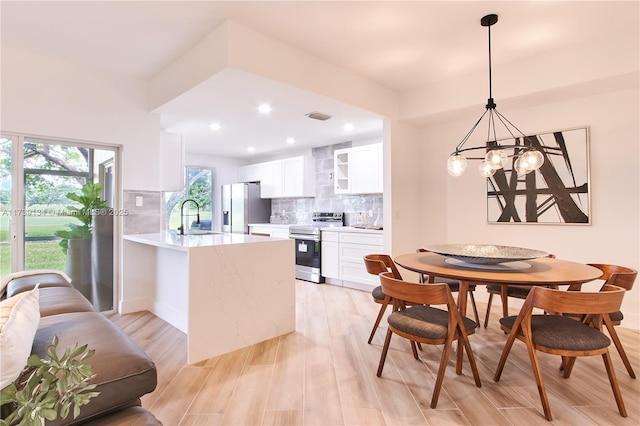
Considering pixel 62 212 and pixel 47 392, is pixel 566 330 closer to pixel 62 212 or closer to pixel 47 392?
pixel 47 392

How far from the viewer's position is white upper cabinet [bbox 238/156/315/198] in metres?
6.10

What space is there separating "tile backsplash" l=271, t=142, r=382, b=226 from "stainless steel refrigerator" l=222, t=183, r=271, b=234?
15.7 inches

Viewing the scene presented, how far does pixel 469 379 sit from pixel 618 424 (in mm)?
745

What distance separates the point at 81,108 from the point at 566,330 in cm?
451

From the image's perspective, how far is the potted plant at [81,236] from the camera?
3.48m

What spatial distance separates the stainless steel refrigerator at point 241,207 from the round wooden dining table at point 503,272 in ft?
14.6

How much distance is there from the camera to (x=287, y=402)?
197cm

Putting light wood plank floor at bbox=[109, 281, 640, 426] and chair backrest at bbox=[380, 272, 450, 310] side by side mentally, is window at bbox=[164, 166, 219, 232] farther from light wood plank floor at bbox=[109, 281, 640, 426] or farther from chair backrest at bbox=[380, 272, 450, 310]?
chair backrest at bbox=[380, 272, 450, 310]

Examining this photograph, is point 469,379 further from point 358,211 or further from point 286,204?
point 286,204

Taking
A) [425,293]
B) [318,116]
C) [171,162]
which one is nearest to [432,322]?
[425,293]

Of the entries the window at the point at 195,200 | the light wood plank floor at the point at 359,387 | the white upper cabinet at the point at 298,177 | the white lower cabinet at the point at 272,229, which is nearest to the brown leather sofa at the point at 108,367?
the light wood plank floor at the point at 359,387

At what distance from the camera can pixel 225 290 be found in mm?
2635

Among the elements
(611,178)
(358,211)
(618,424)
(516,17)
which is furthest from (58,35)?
(611,178)

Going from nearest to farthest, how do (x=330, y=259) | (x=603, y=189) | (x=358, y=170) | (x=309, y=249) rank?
1. (x=603, y=189)
2. (x=330, y=259)
3. (x=358, y=170)
4. (x=309, y=249)
